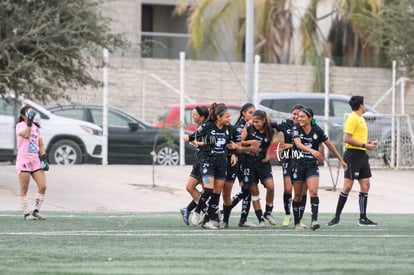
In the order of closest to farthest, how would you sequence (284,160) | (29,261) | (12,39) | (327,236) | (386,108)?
(29,261)
(327,236)
(284,160)
(12,39)
(386,108)

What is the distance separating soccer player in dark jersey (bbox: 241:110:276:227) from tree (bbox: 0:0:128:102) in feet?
25.4

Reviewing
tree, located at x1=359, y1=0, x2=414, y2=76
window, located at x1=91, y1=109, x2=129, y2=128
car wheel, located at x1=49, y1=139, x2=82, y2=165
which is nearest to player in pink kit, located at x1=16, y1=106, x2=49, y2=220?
car wheel, located at x1=49, y1=139, x2=82, y2=165

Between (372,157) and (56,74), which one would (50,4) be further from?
(372,157)

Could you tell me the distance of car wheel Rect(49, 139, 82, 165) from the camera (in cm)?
2738

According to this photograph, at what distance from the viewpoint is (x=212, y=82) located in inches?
1314

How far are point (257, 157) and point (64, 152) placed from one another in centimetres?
1198

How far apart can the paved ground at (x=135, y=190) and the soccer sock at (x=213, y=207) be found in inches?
279

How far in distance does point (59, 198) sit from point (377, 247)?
12.4 m

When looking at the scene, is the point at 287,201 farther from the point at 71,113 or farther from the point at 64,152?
the point at 71,113

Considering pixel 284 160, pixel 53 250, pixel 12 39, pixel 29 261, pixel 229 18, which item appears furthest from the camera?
pixel 229 18

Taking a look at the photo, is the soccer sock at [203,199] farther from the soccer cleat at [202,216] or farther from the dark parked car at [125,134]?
the dark parked car at [125,134]

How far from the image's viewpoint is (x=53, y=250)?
12.2 m

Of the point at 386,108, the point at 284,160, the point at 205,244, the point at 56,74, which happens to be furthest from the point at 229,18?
the point at 205,244

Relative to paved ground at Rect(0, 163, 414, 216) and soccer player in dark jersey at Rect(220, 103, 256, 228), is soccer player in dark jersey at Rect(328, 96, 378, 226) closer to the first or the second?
soccer player in dark jersey at Rect(220, 103, 256, 228)
